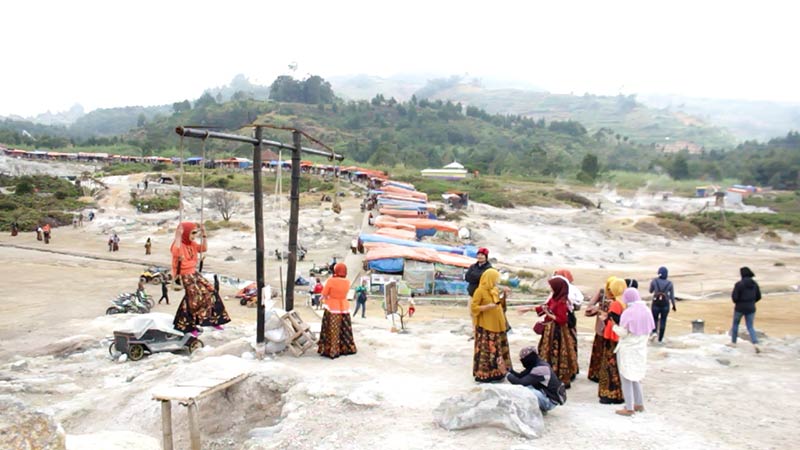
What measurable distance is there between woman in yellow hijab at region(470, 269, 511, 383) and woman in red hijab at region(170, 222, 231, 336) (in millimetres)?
3577

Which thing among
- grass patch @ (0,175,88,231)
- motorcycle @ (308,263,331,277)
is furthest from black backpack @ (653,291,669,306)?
grass patch @ (0,175,88,231)

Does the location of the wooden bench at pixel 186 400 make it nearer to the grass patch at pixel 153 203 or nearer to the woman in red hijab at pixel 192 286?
the woman in red hijab at pixel 192 286

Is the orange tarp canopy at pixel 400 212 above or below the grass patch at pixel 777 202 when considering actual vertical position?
above

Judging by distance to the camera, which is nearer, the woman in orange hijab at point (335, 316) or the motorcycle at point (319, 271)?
the woman in orange hijab at point (335, 316)

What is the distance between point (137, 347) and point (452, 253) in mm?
15505

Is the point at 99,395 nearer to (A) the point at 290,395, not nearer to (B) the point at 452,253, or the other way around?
(A) the point at 290,395

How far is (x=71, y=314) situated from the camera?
1455 cm

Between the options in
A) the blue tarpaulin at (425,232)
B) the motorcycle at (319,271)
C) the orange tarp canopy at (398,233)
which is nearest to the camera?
the motorcycle at (319,271)

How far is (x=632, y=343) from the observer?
20.3 ft

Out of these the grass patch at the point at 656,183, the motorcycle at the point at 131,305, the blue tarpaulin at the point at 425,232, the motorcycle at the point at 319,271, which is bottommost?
the grass patch at the point at 656,183

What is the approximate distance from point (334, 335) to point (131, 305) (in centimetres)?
848

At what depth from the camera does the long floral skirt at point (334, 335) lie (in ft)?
27.3

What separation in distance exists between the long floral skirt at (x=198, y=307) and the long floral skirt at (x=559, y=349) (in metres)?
4.34

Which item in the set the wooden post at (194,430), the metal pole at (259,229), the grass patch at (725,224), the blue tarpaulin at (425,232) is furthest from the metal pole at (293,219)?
the grass patch at (725,224)
